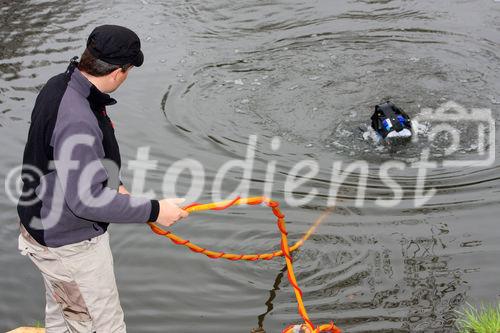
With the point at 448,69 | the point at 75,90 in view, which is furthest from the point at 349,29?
the point at 75,90

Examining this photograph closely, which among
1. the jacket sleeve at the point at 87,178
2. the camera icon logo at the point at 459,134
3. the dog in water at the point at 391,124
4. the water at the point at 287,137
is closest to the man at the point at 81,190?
the jacket sleeve at the point at 87,178

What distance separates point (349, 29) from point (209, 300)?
22.5 ft

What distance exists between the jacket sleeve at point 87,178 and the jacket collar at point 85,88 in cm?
19

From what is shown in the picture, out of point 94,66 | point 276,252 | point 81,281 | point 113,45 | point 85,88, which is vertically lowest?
point 276,252

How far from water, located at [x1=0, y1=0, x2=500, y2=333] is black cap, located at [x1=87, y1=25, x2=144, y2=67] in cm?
245

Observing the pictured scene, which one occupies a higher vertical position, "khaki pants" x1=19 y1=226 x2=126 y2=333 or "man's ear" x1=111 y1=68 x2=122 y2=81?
"man's ear" x1=111 y1=68 x2=122 y2=81

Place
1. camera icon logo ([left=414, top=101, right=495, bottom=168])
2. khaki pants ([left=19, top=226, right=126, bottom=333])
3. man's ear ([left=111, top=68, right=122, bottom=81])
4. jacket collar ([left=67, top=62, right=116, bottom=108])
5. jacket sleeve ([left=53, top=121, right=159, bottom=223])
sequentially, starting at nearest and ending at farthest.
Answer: jacket sleeve ([left=53, top=121, right=159, bottom=223])
jacket collar ([left=67, top=62, right=116, bottom=108])
man's ear ([left=111, top=68, right=122, bottom=81])
khaki pants ([left=19, top=226, right=126, bottom=333])
camera icon logo ([left=414, top=101, right=495, bottom=168])

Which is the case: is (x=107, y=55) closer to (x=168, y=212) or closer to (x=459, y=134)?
(x=168, y=212)

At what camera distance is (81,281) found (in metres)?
3.93

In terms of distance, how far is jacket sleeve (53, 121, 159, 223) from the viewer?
139 inches

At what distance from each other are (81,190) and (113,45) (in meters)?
0.83

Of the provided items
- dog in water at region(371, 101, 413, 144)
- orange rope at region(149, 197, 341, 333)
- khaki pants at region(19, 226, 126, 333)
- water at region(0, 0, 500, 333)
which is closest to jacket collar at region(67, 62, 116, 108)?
khaki pants at region(19, 226, 126, 333)

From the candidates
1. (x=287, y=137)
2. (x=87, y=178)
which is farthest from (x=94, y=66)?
(x=287, y=137)

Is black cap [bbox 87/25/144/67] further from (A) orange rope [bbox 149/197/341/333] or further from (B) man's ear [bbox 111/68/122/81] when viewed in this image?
(A) orange rope [bbox 149/197/341/333]
